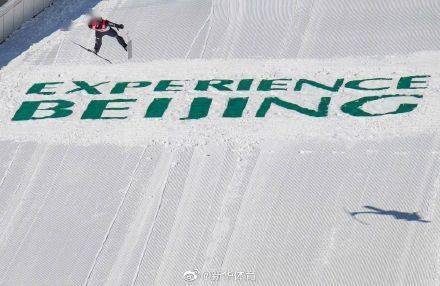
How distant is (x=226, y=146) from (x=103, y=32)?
4.70 meters

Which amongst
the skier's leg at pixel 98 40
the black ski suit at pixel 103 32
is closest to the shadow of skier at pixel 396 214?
the black ski suit at pixel 103 32

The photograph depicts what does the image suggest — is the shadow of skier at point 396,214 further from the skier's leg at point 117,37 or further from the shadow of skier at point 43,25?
the shadow of skier at point 43,25

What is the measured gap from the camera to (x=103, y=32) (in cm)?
2209

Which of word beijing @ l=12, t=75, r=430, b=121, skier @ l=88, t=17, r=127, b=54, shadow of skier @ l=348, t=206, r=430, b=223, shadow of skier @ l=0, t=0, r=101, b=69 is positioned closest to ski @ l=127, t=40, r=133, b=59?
skier @ l=88, t=17, r=127, b=54

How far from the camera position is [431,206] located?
16734 mm

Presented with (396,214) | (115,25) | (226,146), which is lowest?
(396,214)

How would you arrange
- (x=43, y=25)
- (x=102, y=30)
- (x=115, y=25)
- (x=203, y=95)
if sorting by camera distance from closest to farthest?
(x=203, y=95) < (x=115, y=25) < (x=102, y=30) < (x=43, y=25)

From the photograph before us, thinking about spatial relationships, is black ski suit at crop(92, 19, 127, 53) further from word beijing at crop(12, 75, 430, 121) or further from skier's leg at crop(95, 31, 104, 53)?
word beijing at crop(12, 75, 430, 121)

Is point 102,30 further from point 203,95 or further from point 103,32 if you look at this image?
point 203,95

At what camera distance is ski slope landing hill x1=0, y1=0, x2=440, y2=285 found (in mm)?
16219

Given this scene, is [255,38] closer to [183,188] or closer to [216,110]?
[216,110]

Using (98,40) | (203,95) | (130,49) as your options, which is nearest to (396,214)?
(203,95)

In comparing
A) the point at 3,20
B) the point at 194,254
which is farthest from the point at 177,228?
the point at 3,20

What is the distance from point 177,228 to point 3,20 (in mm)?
8237
